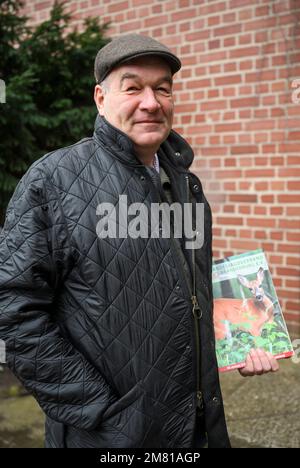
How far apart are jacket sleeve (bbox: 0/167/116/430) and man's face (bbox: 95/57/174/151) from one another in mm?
324

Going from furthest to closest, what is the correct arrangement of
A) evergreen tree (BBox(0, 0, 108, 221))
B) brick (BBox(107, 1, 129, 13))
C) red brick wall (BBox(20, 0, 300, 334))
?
brick (BBox(107, 1, 129, 13)), red brick wall (BBox(20, 0, 300, 334)), evergreen tree (BBox(0, 0, 108, 221))

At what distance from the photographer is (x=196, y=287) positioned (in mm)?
1622

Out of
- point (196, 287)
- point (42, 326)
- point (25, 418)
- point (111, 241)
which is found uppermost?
point (111, 241)

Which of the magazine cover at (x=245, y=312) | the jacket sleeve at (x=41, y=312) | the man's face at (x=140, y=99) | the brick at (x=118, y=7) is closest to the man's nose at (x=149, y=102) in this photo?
the man's face at (x=140, y=99)

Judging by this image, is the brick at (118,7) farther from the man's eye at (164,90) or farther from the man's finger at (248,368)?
the man's finger at (248,368)

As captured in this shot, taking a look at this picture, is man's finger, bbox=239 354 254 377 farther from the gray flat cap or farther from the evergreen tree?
the evergreen tree

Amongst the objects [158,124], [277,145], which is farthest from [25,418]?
[277,145]

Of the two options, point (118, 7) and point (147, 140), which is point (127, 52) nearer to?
point (147, 140)

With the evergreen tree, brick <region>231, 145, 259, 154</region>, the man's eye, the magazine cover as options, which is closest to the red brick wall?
brick <region>231, 145, 259, 154</region>

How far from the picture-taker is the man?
142 centimetres

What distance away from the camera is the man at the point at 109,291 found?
55.9 inches

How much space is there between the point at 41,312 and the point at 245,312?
2.50 feet

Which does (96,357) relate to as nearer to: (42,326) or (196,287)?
(42,326)

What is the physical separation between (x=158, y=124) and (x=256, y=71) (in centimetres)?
252
